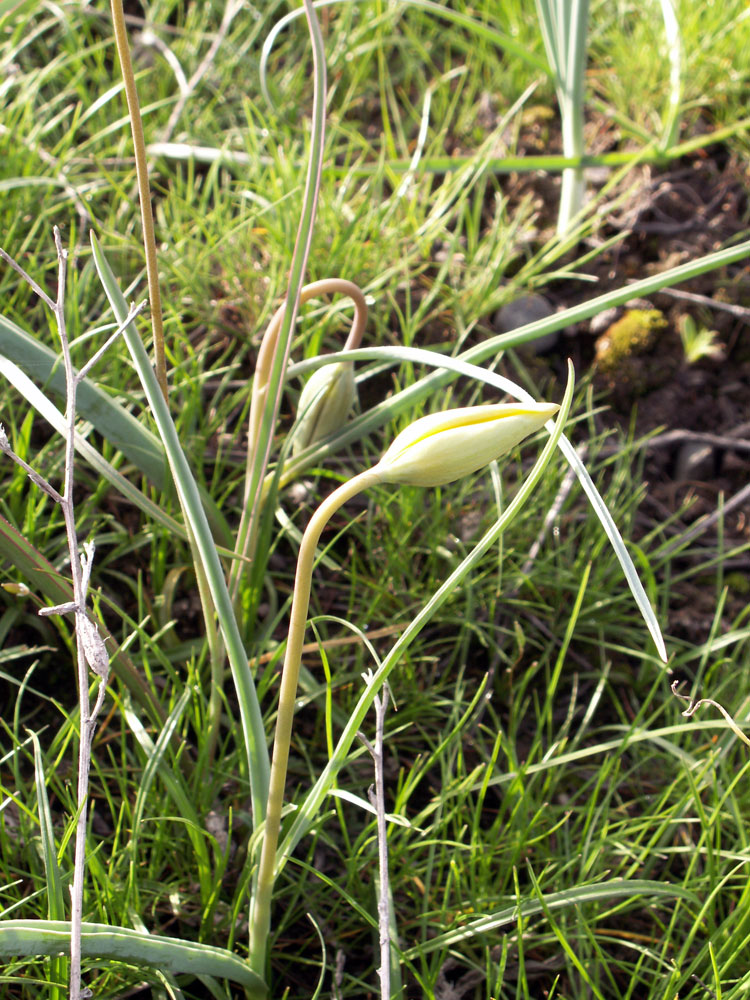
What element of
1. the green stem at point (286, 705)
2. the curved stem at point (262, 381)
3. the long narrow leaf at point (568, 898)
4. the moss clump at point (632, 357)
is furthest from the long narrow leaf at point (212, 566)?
the moss clump at point (632, 357)

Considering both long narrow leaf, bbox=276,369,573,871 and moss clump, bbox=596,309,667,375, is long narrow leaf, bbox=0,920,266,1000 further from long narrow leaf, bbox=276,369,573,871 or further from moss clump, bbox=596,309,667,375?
moss clump, bbox=596,309,667,375

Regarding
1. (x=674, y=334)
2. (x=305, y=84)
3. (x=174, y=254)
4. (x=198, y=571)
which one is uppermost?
(x=305, y=84)

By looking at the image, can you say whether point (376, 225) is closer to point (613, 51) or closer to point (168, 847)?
point (613, 51)

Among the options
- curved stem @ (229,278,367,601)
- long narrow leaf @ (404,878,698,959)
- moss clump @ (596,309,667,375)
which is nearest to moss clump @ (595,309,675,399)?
Result: moss clump @ (596,309,667,375)

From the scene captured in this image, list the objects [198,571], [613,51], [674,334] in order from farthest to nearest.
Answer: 1. [613,51]
2. [674,334]
3. [198,571]

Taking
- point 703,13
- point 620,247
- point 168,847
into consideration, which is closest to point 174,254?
point 620,247

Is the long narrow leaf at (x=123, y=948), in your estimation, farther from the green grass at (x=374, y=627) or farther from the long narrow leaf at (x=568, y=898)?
the long narrow leaf at (x=568, y=898)

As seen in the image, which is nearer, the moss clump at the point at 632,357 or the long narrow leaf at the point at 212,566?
the long narrow leaf at the point at 212,566
